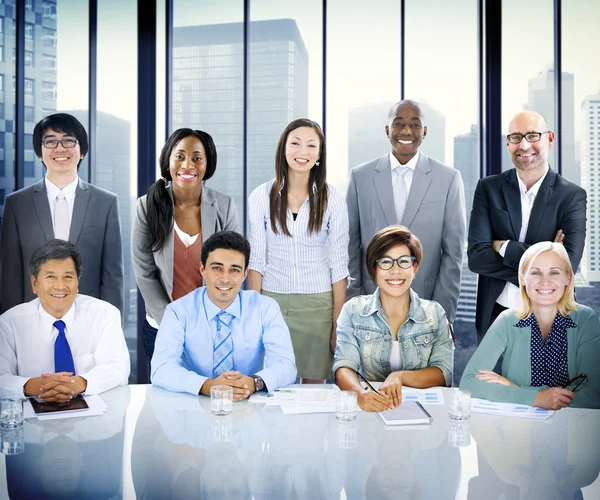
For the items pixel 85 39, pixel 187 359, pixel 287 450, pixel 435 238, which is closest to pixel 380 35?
pixel 435 238

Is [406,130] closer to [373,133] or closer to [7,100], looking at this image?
[373,133]

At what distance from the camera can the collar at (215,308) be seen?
260 centimetres

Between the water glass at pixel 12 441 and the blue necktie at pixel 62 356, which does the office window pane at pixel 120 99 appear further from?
the water glass at pixel 12 441

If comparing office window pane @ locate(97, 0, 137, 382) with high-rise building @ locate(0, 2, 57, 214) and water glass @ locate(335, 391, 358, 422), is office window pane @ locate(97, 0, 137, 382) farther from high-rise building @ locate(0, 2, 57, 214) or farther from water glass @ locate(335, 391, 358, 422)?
water glass @ locate(335, 391, 358, 422)

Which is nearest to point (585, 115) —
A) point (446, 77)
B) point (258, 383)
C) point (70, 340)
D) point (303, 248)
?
point (446, 77)

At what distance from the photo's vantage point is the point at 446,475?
156cm

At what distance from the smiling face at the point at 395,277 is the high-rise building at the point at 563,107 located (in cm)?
174

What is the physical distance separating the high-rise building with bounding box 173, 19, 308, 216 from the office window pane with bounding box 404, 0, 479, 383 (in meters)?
0.74

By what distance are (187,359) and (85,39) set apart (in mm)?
2643

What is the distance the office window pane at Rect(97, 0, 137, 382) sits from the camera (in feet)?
13.6

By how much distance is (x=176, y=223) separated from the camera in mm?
3279

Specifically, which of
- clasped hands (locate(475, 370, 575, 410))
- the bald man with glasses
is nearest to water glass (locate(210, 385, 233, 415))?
clasped hands (locate(475, 370, 575, 410))

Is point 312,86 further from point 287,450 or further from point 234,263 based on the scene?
point 287,450

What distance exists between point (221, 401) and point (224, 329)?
56 cm
